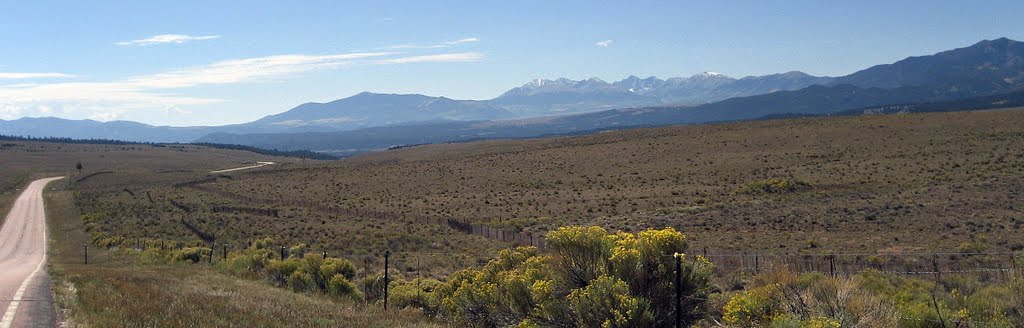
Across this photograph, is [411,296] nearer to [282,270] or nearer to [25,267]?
[282,270]

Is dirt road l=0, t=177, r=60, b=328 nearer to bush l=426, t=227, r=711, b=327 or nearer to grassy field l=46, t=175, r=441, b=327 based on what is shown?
grassy field l=46, t=175, r=441, b=327

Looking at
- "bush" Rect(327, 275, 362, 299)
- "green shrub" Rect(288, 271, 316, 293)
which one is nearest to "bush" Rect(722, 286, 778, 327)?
"bush" Rect(327, 275, 362, 299)

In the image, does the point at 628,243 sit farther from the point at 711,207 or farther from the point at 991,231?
the point at 711,207

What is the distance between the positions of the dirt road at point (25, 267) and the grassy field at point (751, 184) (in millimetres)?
16745

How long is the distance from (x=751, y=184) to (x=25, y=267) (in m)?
38.7

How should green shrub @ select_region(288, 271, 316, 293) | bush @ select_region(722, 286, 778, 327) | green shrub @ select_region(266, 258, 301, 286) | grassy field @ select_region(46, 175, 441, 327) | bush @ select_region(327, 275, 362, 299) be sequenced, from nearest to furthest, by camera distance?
bush @ select_region(722, 286, 778, 327)
grassy field @ select_region(46, 175, 441, 327)
bush @ select_region(327, 275, 362, 299)
green shrub @ select_region(288, 271, 316, 293)
green shrub @ select_region(266, 258, 301, 286)

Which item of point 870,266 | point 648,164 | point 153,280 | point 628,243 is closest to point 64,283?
point 153,280

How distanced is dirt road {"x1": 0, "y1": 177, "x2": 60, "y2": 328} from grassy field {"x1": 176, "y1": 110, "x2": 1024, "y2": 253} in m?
16.7

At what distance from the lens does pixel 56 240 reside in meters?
37.7

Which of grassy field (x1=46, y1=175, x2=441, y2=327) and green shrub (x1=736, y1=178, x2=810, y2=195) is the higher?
grassy field (x1=46, y1=175, x2=441, y2=327)

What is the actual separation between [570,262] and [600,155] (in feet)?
213

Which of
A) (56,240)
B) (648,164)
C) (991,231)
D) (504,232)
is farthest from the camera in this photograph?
(648,164)

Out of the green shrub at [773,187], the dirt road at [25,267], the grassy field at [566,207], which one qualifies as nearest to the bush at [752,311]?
the grassy field at [566,207]

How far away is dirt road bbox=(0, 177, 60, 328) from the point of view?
10.1 m
